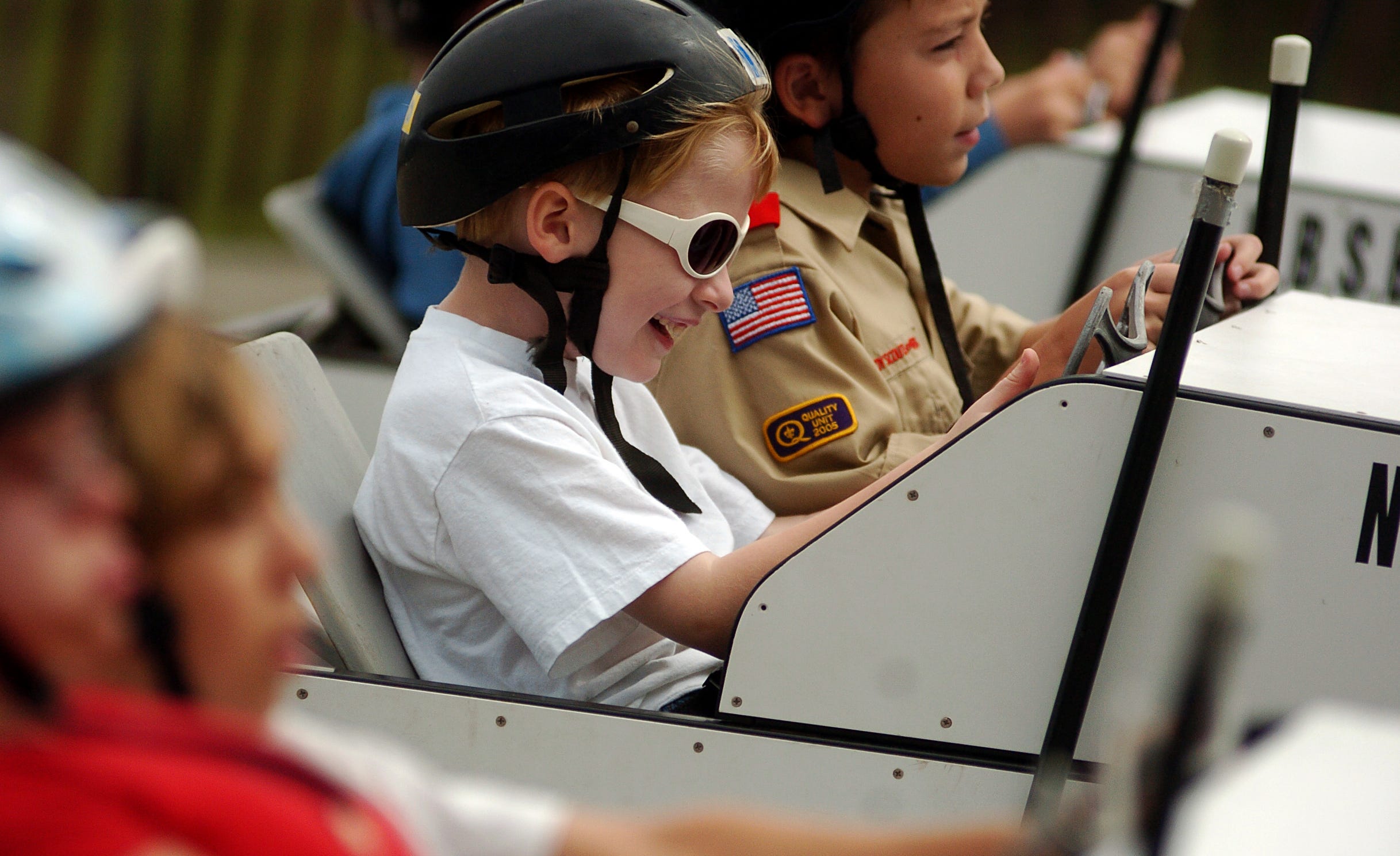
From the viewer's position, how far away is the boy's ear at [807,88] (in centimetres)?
208

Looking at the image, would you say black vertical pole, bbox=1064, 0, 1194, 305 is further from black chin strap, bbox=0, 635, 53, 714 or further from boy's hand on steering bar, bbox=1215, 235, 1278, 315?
black chin strap, bbox=0, 635, 53, 714

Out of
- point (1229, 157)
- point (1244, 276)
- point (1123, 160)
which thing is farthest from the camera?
point (1123, 160)

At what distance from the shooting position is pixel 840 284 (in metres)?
2.07

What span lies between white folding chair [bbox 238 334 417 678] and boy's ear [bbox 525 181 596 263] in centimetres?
38

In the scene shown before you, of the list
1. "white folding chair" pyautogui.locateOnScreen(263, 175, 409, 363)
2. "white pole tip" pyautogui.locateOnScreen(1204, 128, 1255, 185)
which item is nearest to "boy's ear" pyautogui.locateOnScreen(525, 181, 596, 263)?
"white pole tip" pyautogui.locateOnScreen(1204, 128, 1255, 185)

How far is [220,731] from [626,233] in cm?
98

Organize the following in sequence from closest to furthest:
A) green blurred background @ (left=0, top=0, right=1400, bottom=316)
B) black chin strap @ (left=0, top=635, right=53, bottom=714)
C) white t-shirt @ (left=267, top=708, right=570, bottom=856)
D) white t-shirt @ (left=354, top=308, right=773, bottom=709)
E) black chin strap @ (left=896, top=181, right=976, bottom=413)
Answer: black chin strap @ (left=0, top=635, right=53, bottom=714) < white t-shirt @ (left=267, top=708, right=570, bottom=856) < white t-shirt @ (left=354, top=308, right=773, bottom=709) < black chin strap @ (left=896, top=181, right=976, bottom=413) < green blurred background @ (left=0, top=0, right=1400, bottom=316)

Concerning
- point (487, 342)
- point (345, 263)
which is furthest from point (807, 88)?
point (345, 263)

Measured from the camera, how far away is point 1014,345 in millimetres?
2455

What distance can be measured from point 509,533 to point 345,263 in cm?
254

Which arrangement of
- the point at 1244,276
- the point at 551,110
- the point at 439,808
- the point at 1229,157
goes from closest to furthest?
the point at 439,808, the point at 1229,157, the point at 551,110, the point at 1244,276

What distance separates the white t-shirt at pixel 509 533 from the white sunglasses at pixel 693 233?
0.64 ft

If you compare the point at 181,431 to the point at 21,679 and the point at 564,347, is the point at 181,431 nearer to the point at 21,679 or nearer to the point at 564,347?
the point at 21,679

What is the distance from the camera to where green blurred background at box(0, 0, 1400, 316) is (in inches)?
306
